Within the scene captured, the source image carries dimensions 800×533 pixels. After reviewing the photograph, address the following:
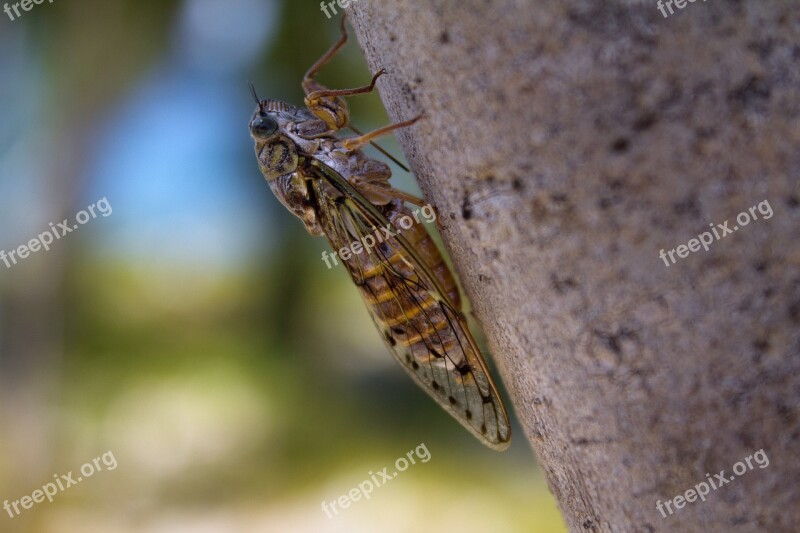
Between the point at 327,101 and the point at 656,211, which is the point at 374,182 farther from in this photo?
the point at 656,211

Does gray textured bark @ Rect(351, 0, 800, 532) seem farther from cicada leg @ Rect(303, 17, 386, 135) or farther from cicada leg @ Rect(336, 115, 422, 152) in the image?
cicada leg @ Rect(303, 17, 386, 135)

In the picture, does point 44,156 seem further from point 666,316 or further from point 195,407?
point 666,316

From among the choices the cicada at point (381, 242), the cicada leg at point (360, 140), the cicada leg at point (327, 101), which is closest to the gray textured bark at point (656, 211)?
the cicada leg at point (360, 140)

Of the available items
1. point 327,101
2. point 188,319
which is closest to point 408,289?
point 327,101

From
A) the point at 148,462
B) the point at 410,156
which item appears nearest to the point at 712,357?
the point at 410,156

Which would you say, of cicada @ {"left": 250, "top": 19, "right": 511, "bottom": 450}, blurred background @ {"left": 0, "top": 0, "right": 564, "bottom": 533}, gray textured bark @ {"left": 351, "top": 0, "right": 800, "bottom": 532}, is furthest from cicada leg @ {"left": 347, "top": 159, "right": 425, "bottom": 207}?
blurred background @ {"left": 0, "top": 0, "right": 564, "bottom": 533}
